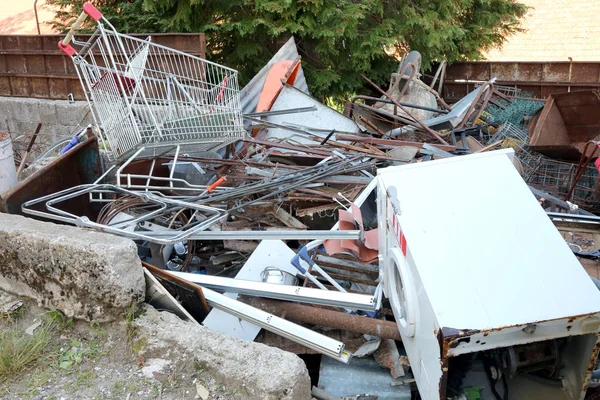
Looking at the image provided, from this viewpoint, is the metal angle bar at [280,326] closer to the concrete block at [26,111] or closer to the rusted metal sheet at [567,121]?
the rusted metal sheet at [567,121]

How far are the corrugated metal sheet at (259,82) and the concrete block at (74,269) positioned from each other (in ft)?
13.3

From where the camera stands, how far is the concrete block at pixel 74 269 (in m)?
2.78

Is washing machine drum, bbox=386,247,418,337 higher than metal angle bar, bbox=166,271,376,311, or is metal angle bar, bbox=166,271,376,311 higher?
washing machine drum, bbox=386,247,418,337

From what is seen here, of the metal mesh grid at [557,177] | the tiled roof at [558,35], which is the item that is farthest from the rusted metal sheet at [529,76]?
the tiled roof at [558,35]

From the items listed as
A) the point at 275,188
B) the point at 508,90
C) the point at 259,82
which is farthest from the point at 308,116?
the point at 508,90

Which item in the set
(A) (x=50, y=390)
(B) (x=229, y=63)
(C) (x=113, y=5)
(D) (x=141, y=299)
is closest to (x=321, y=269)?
(D) (x=141, y=299)

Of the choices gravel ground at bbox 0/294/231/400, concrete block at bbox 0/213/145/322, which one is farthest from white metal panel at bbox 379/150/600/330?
concrete block at bbox 0/213/145/322

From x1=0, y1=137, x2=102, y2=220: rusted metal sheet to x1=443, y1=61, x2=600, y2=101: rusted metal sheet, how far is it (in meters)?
5.95

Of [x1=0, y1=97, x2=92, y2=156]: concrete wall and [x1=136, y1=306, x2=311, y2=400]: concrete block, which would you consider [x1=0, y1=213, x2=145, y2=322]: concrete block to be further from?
[x1=0, y1=97, x2=92, y2=156]: concrete wall

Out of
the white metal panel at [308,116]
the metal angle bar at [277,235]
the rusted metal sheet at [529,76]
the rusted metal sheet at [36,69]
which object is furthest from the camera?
the rusted metal sheet at [36,69]

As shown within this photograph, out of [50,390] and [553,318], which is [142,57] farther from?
[553,318]

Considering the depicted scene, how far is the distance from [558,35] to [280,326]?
14.0m

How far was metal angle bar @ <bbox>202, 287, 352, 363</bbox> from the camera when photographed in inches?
113

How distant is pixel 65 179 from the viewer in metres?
4.71
